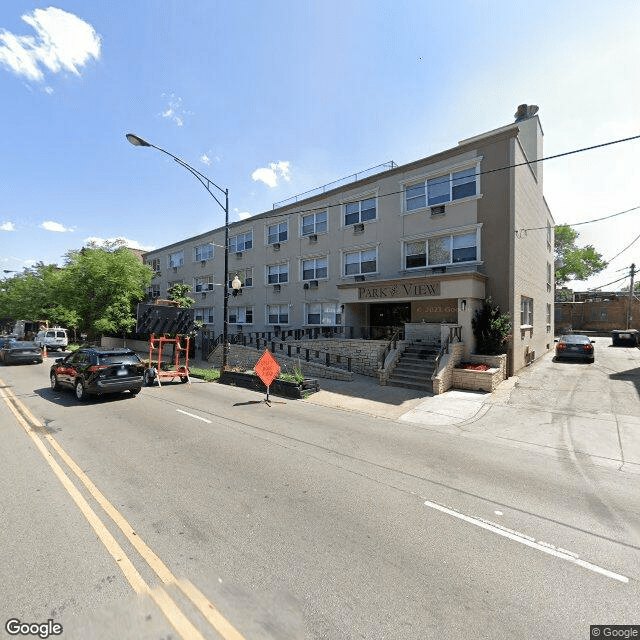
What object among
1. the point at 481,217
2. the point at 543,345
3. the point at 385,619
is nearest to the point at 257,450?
the point at 385,619

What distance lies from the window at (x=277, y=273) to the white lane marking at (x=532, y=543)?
2109 centimetres

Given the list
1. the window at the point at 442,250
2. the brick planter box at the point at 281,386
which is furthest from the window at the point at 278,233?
the brick planter box at the point at 281,386

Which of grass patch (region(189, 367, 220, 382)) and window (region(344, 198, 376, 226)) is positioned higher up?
window (region(344, 198, 376, 226))

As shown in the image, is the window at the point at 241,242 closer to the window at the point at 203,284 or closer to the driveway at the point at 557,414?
the window at the point at 203,284

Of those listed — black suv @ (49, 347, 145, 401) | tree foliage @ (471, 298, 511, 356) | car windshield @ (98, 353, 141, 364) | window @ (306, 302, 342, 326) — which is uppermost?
window @ (306, 302, 342, 326)

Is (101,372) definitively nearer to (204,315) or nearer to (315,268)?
(315,268)

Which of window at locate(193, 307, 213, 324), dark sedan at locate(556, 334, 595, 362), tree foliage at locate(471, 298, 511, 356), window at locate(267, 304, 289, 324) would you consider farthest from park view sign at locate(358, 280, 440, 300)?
window at locate(193, 307, 213, 324)

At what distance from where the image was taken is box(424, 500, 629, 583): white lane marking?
3424 mm

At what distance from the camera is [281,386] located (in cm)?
1247

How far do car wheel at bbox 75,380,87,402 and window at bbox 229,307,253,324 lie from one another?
54.2 feet

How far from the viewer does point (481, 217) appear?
15.7 metres

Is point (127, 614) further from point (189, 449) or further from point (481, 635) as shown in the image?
point (189, 449)

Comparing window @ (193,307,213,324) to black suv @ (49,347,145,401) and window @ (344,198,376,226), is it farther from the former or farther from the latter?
black suv @ (49,347,145,401)

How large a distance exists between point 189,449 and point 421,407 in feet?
23.3
